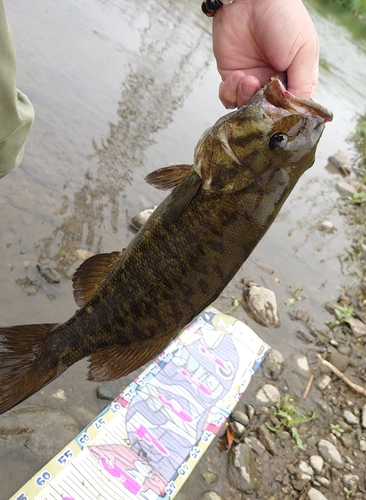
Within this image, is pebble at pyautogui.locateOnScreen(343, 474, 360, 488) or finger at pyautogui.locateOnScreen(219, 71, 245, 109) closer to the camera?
finger at pyautogui.locateOnScreen(219, 71, 245, 109)

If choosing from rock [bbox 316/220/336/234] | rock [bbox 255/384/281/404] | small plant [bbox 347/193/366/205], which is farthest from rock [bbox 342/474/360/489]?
small plant [bbox 347/193/366/205]

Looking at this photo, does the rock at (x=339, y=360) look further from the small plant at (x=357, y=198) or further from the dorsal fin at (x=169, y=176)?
the small plant at (x=357, y=198)

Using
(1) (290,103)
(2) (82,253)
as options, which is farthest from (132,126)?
(1) (290,103)

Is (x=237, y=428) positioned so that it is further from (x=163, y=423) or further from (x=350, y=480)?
(x=350, y=480)

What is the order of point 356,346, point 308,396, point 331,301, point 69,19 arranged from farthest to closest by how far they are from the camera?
point 69,19, point 331,301, point 356,346, point 308,396

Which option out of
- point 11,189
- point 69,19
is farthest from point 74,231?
point 69,19

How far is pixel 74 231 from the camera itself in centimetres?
467

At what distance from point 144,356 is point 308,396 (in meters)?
3.14

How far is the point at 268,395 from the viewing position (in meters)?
4.32

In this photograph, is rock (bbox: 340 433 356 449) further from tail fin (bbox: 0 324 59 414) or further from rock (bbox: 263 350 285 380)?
tail fin (bbox: 0 324 59 414)

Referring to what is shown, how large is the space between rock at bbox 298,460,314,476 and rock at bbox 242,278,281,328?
156cm

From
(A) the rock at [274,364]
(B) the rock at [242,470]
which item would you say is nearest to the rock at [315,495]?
(B) the rock at [242,470]

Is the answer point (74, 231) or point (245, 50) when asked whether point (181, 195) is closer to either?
point (245, 50)

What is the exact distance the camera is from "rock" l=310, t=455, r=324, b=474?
12.8 feet
